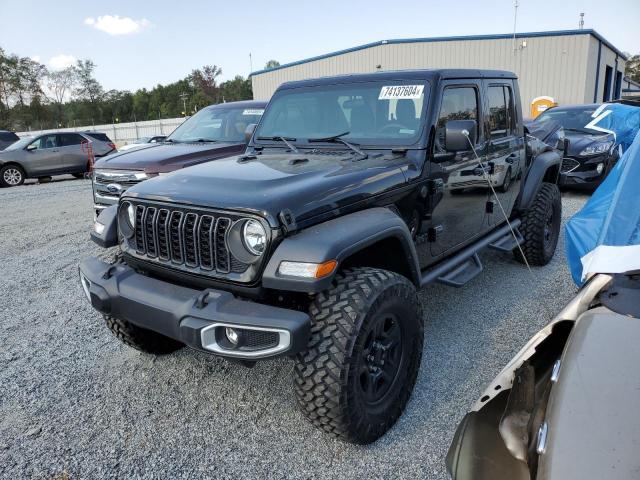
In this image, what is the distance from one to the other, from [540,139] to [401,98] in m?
2.85

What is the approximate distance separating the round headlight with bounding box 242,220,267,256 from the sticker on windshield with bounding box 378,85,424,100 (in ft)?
5.23

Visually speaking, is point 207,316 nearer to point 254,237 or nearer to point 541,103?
point 254,237

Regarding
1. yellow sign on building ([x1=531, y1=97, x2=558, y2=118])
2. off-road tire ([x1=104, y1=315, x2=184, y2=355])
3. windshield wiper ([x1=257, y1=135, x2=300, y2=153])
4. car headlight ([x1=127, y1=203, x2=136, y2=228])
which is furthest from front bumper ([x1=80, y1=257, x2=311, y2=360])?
yellow sign on building ([x1=531, y1=97, x2=558, y2=118])

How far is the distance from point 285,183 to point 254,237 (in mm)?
416

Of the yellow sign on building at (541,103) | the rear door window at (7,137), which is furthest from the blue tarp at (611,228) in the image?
the rear door window at (7,137)

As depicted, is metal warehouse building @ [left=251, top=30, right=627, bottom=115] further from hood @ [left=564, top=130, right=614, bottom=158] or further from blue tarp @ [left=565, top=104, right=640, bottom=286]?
blue tarp @ [left=565, top=104, right=640, bottom=286]

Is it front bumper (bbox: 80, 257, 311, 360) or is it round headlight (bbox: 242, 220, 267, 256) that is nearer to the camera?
front bumper (bbox: 80, 257, 311, 360)

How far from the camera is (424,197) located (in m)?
3.32

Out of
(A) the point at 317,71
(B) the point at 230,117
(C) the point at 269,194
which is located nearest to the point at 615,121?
(B) the point at 230,117

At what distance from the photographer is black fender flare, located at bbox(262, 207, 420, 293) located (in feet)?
7.36

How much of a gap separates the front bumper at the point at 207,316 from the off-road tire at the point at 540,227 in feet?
11.7

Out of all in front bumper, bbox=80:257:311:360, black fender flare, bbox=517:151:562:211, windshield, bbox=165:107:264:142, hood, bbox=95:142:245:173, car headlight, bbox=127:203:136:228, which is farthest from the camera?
windshield, bbox=165:107:264:142

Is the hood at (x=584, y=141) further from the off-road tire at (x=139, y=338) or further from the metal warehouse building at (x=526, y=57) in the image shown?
the metal warehouse building at (x=526, y=57)

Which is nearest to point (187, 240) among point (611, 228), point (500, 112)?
point (611, 228)
